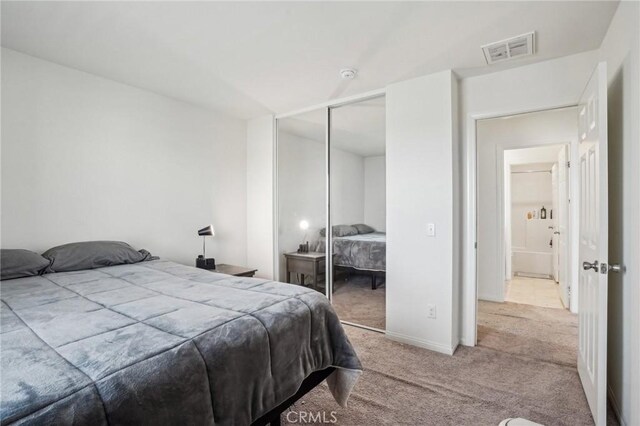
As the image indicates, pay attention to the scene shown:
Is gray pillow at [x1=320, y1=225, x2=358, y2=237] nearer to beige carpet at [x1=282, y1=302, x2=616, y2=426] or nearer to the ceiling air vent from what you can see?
beige carpet at [x1=282, y1=302, x2=616, y2=426]

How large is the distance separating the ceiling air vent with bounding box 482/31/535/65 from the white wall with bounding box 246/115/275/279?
2445mm

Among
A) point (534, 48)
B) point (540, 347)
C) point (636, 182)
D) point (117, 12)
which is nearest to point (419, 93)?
point (534, 48)

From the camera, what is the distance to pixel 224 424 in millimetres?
1177

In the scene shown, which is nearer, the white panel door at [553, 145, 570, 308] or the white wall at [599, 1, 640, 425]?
the white wall at [599, 1, 640, 425]

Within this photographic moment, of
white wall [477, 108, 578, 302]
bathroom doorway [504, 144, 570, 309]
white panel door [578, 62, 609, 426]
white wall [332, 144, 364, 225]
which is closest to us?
white panel door [578, 62, 609, 426]

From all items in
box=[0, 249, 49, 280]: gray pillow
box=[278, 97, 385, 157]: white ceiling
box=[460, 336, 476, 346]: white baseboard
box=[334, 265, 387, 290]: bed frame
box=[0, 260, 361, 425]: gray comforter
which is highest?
box=[278, 97, 385, 157]: white ceiling

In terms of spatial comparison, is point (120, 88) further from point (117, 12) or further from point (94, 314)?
point (94, 314)

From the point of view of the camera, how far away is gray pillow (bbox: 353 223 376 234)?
331cm

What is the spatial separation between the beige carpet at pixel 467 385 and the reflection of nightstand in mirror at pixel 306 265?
0.73 m

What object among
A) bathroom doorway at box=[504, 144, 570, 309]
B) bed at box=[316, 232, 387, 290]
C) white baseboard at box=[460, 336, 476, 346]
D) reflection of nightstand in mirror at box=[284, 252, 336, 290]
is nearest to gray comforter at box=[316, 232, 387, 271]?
bed at box=[316, 232, 387, 290]

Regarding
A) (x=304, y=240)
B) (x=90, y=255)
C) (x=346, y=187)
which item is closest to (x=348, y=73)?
(x=346, y=187)

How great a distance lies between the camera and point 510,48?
2.35m

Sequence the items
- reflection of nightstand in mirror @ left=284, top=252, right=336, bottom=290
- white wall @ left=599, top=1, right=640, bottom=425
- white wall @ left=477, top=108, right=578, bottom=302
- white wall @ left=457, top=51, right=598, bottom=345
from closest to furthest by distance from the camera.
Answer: white wall @ left=599, top=1, right=640, bottom=425 < white wall @ left=457, top=51, right=598, bottom=345 < reflection of nightstand in mirror @ left=284, top=252, right=336, bottom=290 < white wall @ left=477, top=108, right=578, bottom=302

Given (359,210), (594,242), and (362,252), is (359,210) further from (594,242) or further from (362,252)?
(594,242)
